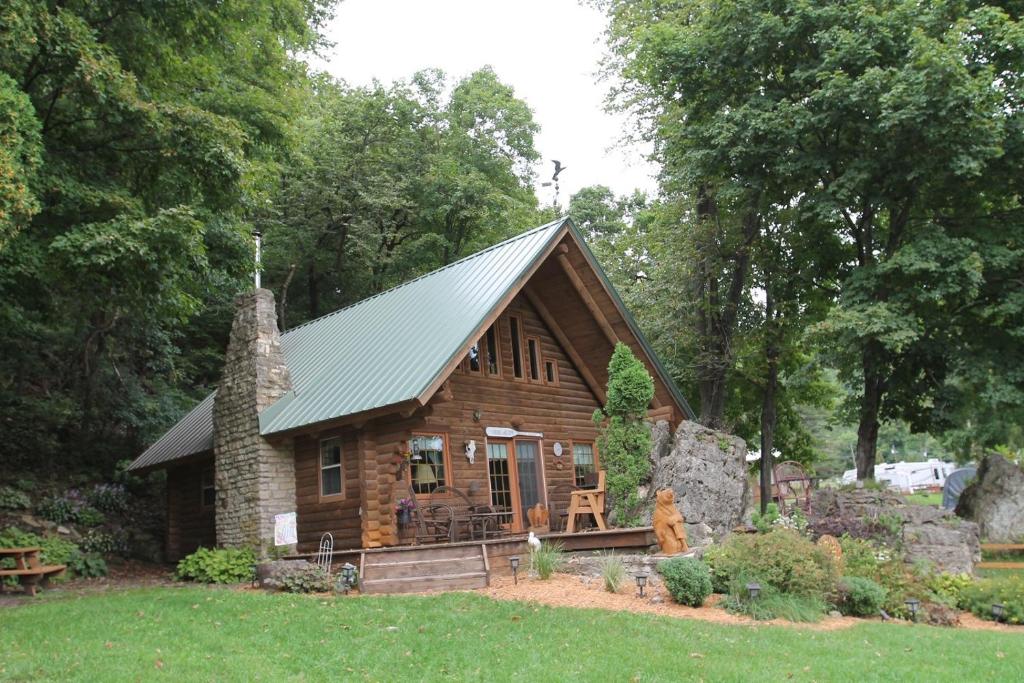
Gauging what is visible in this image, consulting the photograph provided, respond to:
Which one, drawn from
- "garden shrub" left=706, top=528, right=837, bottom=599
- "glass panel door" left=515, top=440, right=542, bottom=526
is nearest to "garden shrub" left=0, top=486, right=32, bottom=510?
"glass panel door" left=515, top=440, right=542, bottom=526

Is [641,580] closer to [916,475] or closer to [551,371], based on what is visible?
[551,371]

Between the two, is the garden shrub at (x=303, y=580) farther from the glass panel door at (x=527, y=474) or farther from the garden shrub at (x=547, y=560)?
the glass panel door at (x=527, y=474)

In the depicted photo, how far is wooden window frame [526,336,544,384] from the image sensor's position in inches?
675

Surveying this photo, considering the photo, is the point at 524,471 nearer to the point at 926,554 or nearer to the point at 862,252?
the point at 926,554

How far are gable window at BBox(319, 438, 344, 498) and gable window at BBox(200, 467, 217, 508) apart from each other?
4.77 m

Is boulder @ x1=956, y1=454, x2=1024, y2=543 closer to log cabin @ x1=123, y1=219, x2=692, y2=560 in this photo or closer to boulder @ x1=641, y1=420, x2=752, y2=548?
boulder @ x1=641, y1=420, x2=752, y2=548

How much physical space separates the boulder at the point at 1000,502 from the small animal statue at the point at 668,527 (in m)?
9.13

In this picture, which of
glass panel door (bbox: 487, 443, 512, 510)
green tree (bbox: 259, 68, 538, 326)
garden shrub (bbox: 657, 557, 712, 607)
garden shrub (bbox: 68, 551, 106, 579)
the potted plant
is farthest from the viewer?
green tree (bbox: 259, 68, 538, 326)

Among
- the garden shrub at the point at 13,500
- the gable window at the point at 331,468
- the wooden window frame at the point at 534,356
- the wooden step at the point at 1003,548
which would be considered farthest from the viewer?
the wooden window frame at the point at 534,356

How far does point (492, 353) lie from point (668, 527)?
5.81m

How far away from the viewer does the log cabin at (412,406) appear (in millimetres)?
13039

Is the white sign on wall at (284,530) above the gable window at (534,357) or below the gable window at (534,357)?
below

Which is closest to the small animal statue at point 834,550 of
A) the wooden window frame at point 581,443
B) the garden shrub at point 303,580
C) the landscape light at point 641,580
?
the landscape light at point 641,580

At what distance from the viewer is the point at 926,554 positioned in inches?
505
